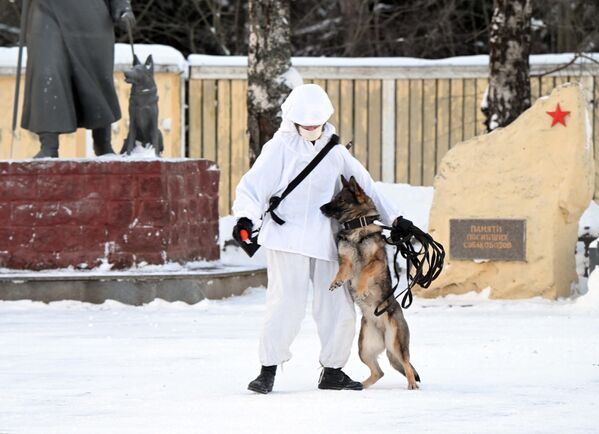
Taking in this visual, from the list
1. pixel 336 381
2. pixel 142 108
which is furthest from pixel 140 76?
pixel 336 381

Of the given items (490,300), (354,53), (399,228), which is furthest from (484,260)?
(354,53)

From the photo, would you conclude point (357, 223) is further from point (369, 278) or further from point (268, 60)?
point (268, 60)

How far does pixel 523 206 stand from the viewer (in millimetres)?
14234

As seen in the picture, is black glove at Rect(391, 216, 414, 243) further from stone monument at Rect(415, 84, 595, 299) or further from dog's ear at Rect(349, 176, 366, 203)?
stone monument at Rect(415, 84, 595, 299)

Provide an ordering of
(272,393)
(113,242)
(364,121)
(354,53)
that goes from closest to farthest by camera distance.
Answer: (272,393), (113,242), (364,121), (354,53)

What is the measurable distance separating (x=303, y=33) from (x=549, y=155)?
11805 millimetres

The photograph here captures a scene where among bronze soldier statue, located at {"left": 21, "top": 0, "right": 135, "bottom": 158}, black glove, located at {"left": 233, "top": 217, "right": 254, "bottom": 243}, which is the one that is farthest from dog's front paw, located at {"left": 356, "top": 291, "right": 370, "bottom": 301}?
bronze soldier statue, located at {"left": 21, "top": 0, "right": 135, "bottom": 158}

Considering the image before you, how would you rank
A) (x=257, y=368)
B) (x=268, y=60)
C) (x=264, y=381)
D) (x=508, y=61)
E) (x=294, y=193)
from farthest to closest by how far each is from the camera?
(x=268, y=60)
(x=508, y=61)
(x=257, y=368)
(x=294, y=193)
(x=264, y=381)

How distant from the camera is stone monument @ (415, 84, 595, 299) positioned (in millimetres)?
14133

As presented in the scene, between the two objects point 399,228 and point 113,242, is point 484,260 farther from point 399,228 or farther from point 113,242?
point 399,228

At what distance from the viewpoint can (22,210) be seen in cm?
1392

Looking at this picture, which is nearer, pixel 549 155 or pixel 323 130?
pixel 323 130

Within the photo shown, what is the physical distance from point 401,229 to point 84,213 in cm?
558

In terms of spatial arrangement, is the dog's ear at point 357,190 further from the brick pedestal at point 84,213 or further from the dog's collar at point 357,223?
the brick pedestal at point 84,213
